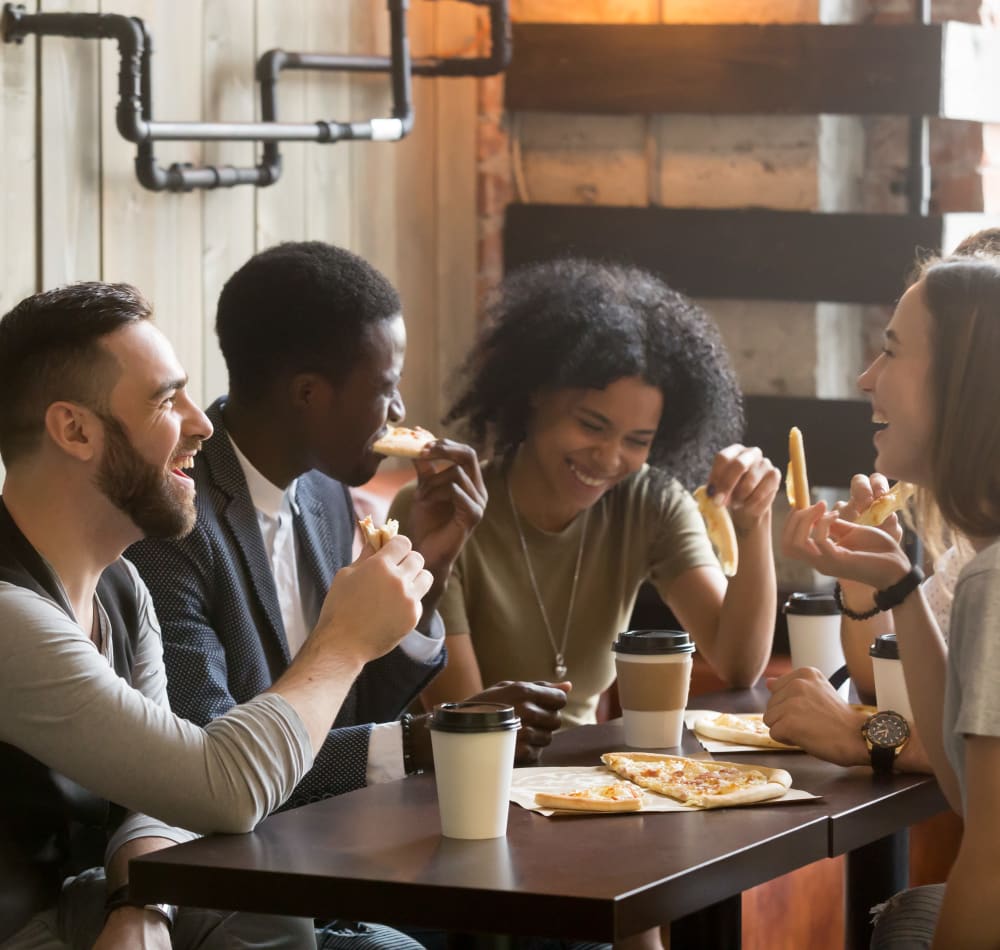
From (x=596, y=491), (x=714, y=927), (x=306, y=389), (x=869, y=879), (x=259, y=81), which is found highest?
(x=259, y=81)

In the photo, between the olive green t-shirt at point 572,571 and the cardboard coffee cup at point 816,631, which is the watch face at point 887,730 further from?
the olive green t-shirt at point 572,571

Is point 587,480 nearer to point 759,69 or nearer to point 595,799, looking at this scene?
point 595,799

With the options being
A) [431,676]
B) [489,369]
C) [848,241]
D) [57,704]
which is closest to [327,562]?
[431,676]

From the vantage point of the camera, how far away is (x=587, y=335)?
10.2 ft

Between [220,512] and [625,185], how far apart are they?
1891mm

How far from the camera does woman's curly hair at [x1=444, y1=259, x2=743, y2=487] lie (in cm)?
309

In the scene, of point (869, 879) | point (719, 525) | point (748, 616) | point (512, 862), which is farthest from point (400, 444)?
point (512, 862)

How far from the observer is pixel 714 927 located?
6.70 feet

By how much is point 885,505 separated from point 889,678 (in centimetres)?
40

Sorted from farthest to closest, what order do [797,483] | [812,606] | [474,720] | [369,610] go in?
[812,606], [797,483], [369,610], [474,720]

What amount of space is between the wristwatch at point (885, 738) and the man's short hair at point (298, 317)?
0.98 metres

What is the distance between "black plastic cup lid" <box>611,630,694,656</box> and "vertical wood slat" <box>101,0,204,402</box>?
1.33 metres

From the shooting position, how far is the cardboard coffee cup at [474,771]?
70.9 inches

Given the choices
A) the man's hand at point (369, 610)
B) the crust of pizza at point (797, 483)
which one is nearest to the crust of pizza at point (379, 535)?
the man's hand at point (369, 610)
